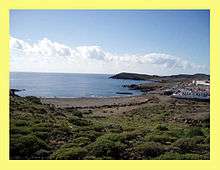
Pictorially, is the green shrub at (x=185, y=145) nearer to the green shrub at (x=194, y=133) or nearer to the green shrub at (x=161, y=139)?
the green shrub at (x=161, y=139)

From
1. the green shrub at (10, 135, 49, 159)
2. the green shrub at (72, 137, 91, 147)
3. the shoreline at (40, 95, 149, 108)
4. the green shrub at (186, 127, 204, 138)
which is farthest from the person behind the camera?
the shoreline at (40, 95, 149, 108)

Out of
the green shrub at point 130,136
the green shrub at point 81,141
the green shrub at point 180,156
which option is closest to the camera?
the green shrub at point 180,156

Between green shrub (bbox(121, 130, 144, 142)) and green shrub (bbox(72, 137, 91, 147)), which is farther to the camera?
green shrub (bbox(121, 130, 144, 142))

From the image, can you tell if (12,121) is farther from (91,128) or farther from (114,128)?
(114,128)

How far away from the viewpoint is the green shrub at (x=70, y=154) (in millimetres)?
11504

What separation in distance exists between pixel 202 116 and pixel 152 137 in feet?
32.6

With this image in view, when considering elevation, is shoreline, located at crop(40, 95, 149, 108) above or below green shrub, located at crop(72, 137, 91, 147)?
below

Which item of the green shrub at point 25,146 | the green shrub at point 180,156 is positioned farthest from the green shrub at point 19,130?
the green shrub at point 180,156

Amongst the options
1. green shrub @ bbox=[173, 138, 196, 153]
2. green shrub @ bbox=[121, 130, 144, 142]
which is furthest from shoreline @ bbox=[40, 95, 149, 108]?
green shrub @ bbox=[173, 138, 196, 153]

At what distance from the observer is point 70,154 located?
38.1ft

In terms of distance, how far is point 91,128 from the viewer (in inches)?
677

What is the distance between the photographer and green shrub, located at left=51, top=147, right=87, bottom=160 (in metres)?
11.5

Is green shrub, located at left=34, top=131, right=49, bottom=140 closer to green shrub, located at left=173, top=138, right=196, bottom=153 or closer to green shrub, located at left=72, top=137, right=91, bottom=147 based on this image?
green shrub, located at left=72, top=137, right=91, bottom=147
